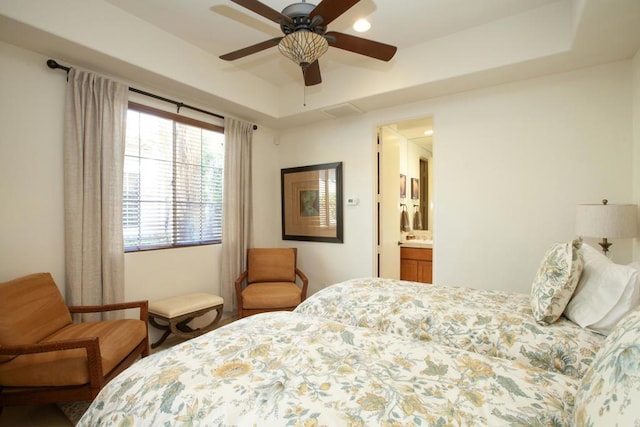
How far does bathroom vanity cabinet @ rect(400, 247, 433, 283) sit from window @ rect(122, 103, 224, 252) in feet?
8.45

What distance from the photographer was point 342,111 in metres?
3.54

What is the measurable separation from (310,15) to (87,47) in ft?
5.65

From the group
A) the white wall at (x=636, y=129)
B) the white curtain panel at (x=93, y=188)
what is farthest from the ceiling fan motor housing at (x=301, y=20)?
the white wall at (x=636, y=129)

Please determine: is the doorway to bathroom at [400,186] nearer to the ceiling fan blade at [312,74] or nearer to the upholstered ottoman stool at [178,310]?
the ceiling fan blade at [312,74]

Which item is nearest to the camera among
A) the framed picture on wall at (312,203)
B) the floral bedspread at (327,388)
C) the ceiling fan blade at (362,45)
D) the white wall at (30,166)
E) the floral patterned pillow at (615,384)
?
the floral patterned pillow at (615,384)

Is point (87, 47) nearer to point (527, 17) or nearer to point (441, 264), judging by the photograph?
point (527, 17)

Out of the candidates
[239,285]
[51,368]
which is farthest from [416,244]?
[51,368]

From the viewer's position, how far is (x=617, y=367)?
2.10 feet

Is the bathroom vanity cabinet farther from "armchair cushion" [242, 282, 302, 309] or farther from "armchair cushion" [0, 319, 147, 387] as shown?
"armchair cushion" [0, 319, 147, 387]

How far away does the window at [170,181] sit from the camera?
279 centimetres

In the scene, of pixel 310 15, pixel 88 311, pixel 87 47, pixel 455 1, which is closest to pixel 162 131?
pixel 87 47

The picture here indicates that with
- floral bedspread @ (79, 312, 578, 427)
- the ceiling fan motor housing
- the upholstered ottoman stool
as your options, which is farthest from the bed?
the ceiling fan motor housing

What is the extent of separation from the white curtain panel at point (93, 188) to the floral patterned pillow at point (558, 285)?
298cm

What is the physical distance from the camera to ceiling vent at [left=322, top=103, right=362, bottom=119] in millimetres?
3412
